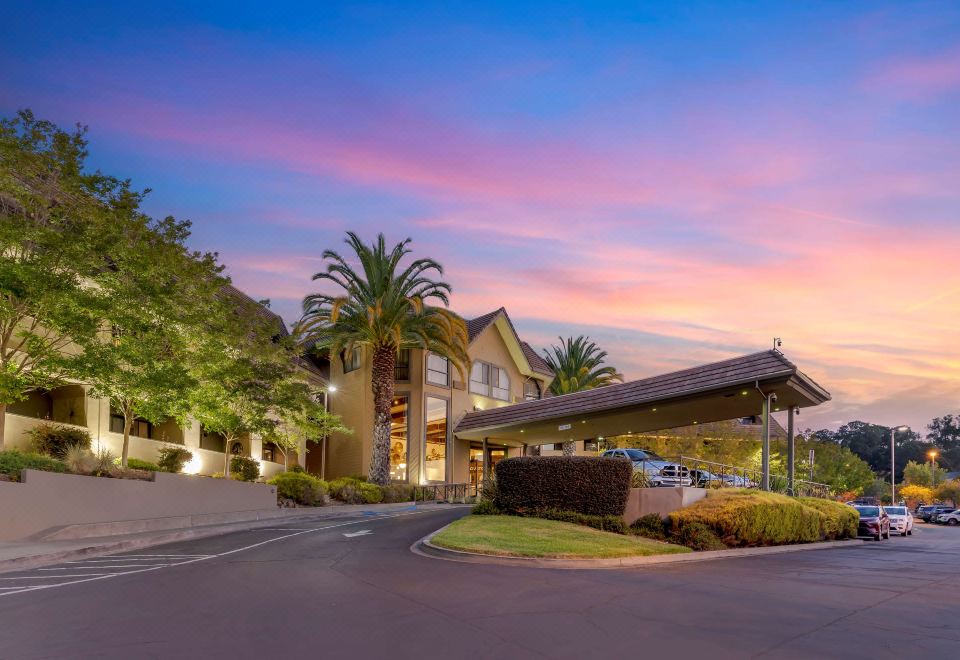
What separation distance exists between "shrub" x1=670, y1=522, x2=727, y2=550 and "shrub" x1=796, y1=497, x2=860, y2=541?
624cm

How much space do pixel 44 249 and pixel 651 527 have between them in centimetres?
1754


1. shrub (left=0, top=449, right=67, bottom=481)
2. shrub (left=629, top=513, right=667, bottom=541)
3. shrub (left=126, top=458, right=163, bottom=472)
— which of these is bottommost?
shrub (left=629, top=513, right=667, bottom=541)

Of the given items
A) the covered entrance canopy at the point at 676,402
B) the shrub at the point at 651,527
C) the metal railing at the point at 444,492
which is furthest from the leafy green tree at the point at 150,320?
the metal railing at the point at 444,492

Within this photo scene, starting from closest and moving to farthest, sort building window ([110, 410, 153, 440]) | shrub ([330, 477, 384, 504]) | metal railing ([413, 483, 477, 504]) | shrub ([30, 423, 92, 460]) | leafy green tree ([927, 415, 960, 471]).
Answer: shrub ([30, 423, 92, 460]), building window ([110, 410, 153, 440]), shrub ([330, 477, 384, 504]), metal railing ([413, 483, 477, 504]), leafy green tree ([927, 415, 960, 471])

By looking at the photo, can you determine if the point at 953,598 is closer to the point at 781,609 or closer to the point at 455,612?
the point at 781,609

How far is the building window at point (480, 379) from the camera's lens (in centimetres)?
5038

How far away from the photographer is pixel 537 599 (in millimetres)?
11125

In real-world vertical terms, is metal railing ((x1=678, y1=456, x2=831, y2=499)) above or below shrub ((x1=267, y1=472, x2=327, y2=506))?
Result: above

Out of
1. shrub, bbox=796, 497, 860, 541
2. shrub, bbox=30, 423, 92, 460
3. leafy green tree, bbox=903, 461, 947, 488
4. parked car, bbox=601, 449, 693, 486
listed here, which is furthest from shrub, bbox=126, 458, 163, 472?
leafy green tree, bbox=903, 461, 947, 488

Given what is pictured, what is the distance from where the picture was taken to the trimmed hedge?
2283 cm

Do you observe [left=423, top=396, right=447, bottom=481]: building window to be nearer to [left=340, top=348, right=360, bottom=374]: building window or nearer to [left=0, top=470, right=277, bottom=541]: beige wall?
[left=340, top=348, right=360, bottom=374]: building window

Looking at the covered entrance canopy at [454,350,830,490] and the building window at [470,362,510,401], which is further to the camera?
the building window at [470,362,510,401]

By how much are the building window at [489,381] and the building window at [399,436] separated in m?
4.74

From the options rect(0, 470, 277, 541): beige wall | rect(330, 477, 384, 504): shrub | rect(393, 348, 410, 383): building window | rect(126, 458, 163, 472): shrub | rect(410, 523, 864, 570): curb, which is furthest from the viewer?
rect(393, 348, 410, 383): building window
